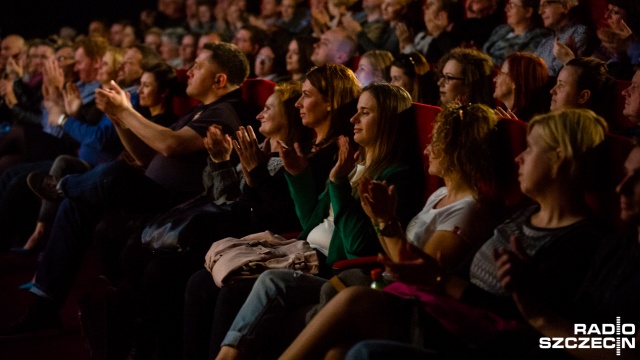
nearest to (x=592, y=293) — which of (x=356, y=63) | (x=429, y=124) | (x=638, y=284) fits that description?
(x=638, y=284)

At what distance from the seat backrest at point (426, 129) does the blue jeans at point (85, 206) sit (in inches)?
38.5

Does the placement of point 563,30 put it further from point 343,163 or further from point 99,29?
point 99,29

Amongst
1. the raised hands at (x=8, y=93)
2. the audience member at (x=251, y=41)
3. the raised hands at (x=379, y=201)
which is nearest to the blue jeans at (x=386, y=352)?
the raised hands at (x=379, y=201)

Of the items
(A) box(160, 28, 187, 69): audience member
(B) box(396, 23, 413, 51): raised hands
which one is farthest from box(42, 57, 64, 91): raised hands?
(B) box(396, 23, 413, 51): raised hands

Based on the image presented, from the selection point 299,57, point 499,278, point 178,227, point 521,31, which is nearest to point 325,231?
point 178,227

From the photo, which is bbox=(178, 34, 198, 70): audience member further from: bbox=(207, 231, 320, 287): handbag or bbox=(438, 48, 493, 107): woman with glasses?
bbox=(207, 231, 320, 287): handbag

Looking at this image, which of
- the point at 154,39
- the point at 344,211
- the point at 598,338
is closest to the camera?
the point at 598,338

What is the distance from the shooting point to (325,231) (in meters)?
2.15

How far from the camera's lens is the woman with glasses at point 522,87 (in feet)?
8.42

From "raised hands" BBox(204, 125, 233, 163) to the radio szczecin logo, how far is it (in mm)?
1311

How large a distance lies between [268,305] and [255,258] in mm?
250

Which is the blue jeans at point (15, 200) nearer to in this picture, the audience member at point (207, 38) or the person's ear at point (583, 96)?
the audience member at point (207, 38)

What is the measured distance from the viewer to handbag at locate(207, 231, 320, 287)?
2047 mm

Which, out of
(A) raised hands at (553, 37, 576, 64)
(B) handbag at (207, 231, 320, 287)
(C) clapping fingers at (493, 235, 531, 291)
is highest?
(C) clapping fingers at (493, 235, 531, 291)
